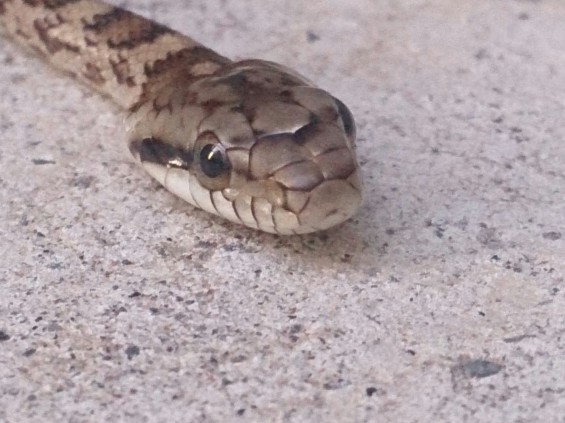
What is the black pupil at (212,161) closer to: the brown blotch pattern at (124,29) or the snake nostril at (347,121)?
the snake nostril at (347,121)

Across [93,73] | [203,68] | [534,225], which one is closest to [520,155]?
[534,225]

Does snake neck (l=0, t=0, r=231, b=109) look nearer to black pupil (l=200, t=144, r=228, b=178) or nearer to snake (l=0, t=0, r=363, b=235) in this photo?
snake (l=0, t=0, r=363, b=235)

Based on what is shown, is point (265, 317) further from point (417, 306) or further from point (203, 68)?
point (203, 68)

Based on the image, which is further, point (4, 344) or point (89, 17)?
point (89, 17)

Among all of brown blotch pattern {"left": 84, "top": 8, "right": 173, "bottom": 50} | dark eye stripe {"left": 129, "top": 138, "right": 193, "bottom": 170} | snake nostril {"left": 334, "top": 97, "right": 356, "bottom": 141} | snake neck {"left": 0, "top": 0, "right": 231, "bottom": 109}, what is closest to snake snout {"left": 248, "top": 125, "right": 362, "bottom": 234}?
snake nostril {"left": 334, "top": 97, "right": 356, "bottom": 141}

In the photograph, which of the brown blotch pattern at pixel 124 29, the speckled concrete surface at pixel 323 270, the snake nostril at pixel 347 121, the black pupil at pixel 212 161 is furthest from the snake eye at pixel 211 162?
the brown blotch pattern at pixel 124 29

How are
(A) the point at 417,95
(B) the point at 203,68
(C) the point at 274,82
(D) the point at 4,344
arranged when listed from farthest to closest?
(A) the point at 417,95
(B) the point at 203,68
(C) the point at 274,82
(D) the point at 4,344

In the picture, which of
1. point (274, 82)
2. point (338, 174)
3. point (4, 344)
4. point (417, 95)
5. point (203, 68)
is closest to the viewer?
point (4, 344)
